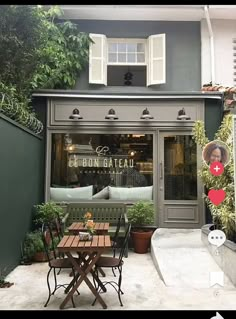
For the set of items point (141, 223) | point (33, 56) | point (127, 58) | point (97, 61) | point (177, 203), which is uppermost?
point (127, 58)

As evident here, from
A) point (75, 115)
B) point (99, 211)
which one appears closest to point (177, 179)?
point (99, 211)

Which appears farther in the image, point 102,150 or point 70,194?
point 102,150

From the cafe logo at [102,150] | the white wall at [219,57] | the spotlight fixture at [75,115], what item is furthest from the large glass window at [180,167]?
the spotlight fixture at [75,115]

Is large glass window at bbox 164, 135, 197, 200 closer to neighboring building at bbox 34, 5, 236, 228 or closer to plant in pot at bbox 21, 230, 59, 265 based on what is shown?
neighboring building at bbox 34, 5, 236, 228

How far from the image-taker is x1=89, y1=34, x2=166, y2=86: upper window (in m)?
8.34

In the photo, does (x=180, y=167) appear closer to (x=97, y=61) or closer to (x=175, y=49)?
(x=175, y=49)

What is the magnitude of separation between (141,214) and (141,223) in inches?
9.1

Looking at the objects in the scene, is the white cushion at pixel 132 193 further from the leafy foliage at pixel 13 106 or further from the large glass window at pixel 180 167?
the leafy foliage at pixel 13 106

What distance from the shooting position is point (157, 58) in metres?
8.40

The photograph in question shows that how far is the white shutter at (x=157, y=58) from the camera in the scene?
8336 mm

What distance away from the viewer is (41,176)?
7.64 metres
